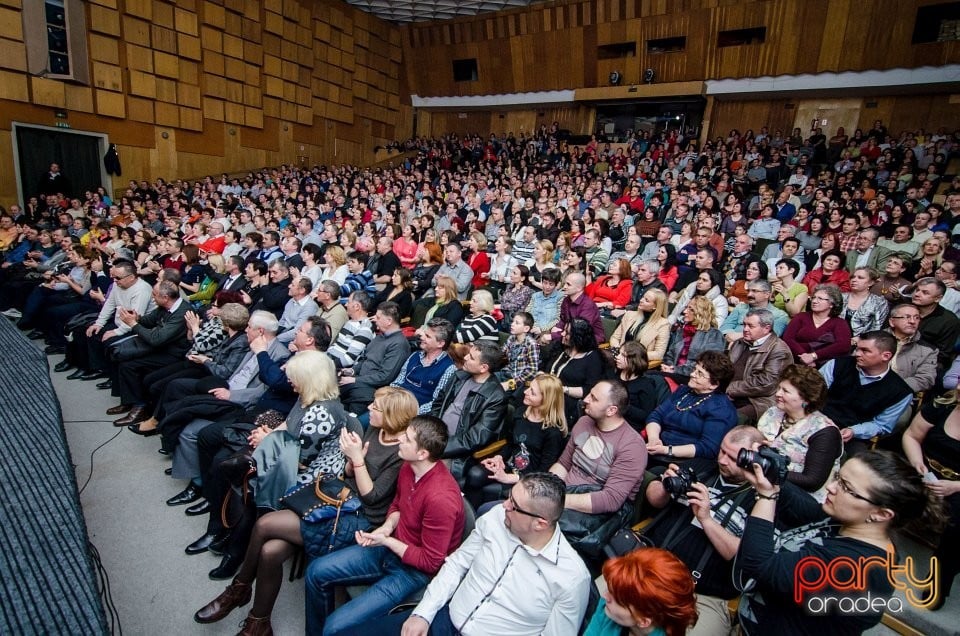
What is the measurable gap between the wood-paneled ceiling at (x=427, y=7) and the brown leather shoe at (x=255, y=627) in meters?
15.3

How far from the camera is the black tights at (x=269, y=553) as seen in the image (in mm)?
2055

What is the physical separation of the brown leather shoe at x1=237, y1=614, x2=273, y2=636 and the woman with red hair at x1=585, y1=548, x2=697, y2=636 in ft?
4.72

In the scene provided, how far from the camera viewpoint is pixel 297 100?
1489 cm

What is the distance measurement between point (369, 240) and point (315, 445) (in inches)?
142

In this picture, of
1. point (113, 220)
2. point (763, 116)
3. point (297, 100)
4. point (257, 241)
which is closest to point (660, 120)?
point (763, 116)

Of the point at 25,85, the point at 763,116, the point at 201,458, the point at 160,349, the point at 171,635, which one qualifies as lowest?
the point at 171,635

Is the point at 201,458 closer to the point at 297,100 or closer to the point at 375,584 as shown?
the point at 375,584

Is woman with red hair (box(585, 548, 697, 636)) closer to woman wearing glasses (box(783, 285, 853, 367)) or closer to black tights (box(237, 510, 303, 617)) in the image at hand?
black tights (box(237, 510, 303, 617))

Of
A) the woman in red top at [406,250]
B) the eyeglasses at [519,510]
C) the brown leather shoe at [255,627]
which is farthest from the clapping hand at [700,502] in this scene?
the woman in red top at [406,250]

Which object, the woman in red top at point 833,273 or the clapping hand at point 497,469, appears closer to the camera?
the clapping hand at point 497,469

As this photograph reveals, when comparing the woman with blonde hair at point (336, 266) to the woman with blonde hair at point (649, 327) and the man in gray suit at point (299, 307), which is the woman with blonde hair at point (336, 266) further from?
the woman with blonde hair at point (649, 327)

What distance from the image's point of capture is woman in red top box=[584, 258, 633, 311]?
4.36 metres

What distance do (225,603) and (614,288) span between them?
3516 millimetres

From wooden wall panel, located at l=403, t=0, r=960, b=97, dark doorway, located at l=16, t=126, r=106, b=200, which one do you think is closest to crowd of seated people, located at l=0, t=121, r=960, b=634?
dark doorway, located at l=16, t=126, r=106, b=200
